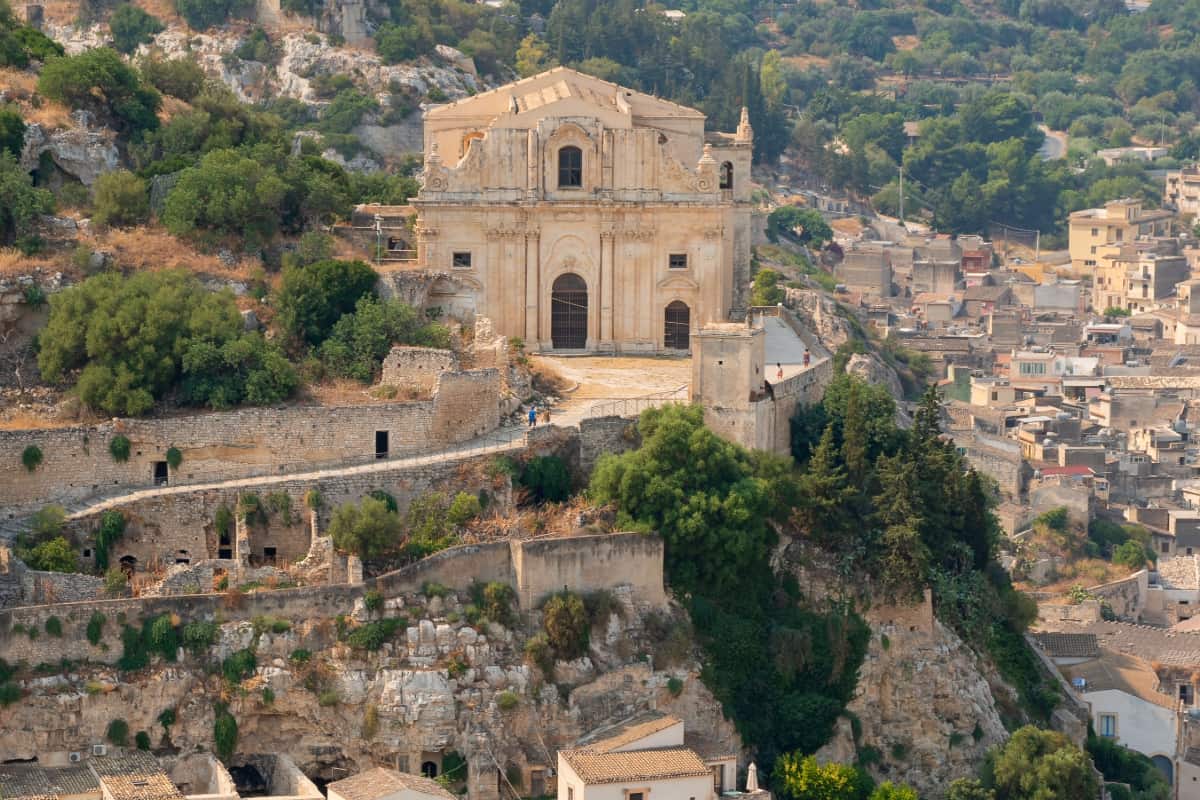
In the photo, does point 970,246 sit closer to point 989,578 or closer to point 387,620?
point 989,578

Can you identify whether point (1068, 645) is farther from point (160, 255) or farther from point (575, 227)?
point (160, 255)

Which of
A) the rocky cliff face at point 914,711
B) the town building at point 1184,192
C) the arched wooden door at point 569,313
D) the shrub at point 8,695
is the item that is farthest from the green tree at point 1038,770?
the town building at point 1184,192

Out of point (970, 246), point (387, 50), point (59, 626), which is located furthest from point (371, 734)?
point (970, 246)

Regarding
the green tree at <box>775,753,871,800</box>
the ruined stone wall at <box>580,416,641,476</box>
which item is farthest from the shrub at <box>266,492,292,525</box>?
the green tree at <box>775,753,871,800</box>

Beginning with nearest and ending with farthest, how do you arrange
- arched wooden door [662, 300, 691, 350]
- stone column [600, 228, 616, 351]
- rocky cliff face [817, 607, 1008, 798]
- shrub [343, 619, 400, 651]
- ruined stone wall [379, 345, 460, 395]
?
shrub [343, 619, 400, 651]
rocky cliff face [817, 607, 1008, 798]
ruined stone wall [379, 345, 460, 395]
stone column [600, 228, 616, 351]
arched wooden door [662, 300, 691, 350]

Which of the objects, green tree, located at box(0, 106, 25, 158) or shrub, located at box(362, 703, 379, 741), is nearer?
shrub, located at box(362, 703, 379, 741)

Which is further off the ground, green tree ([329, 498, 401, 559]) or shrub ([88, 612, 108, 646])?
green tree ([329, 498, 401, 559])

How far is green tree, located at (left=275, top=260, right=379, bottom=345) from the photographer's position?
53375 millimetres

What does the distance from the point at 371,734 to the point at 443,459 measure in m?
5.79

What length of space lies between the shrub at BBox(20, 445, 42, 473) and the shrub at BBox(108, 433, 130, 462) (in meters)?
1.19

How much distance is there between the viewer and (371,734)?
4562 centimetres

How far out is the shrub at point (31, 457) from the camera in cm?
4794

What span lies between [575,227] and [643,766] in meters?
15.8

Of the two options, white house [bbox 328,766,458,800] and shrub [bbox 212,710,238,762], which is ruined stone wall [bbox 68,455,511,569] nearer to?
shrub [bbox 212,710,238,762]
